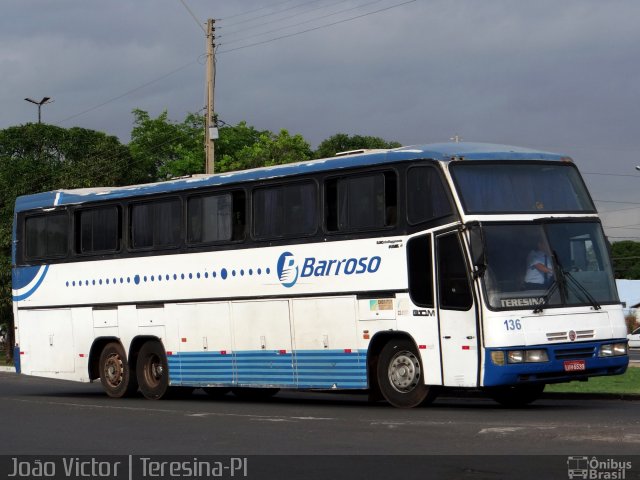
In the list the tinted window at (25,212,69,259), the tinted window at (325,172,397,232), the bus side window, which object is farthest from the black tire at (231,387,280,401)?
the bus side window

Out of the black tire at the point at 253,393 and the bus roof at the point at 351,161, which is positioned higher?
the bus roof at the point at 351,161

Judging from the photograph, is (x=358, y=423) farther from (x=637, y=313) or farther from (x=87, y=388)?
(x=637, y=313)

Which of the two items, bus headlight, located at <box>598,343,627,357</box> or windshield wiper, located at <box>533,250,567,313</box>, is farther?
bus headlight, located at <box>598,343,627,357</box>

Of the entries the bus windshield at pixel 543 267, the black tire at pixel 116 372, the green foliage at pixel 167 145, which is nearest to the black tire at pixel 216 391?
the black tire at pixel 116 372

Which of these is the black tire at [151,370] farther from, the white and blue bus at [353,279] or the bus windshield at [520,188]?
the bus windshield at [520,188]

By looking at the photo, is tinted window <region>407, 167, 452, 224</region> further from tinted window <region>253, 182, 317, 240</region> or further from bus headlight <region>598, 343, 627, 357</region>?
bus headlight <region>598, 343, 627, 357</region>

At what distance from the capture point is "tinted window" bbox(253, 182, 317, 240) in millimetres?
20891

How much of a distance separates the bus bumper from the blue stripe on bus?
261 centimetres

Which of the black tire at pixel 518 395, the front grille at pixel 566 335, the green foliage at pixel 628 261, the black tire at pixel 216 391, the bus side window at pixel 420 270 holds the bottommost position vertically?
the black tire at pixel 518 395

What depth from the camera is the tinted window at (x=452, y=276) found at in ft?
60.5

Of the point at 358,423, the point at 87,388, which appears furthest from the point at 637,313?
the point at 358,423

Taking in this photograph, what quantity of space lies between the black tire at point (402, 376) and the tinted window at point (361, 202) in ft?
6.02

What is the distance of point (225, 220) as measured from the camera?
2255 cm
